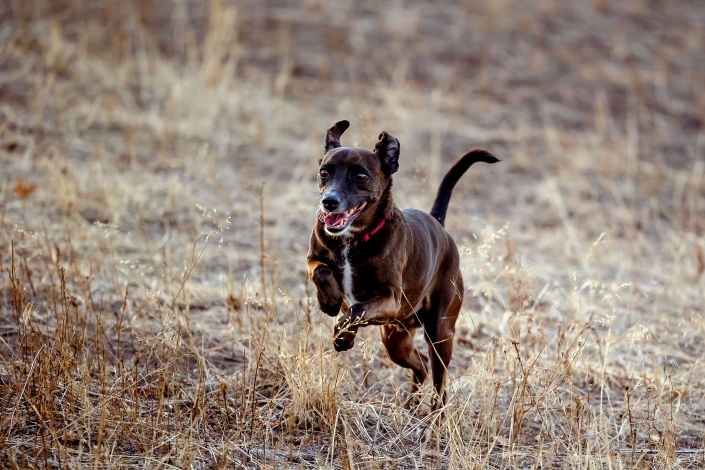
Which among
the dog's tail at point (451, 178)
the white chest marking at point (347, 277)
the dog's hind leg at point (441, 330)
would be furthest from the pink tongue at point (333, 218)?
the dog's tail at point (451, 178)

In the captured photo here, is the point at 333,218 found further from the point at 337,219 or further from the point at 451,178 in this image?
the point at 451,178

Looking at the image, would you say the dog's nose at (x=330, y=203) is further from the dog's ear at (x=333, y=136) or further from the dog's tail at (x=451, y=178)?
the dog's tail at (x=451, y=178)

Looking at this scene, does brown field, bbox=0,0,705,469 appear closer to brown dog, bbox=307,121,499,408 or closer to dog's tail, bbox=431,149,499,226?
brown dog, bbox=307,121,499,408

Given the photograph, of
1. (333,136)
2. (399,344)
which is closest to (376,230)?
(333,136)

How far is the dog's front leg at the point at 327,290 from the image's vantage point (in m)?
4.18

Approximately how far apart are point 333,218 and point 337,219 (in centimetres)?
2

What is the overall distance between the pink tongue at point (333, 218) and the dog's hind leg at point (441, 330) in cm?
106

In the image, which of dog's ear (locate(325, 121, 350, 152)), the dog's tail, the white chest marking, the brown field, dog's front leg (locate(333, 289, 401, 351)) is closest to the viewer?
dog's front leg (locate(333, 289, 401, 351))

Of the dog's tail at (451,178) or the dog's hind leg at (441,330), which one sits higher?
the dog's tail at (451,178)

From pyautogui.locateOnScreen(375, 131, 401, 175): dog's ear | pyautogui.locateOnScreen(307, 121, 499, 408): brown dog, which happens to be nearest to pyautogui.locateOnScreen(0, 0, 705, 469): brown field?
pyautogui.locateOnScreen(307, 121, 499, 408): brown dog

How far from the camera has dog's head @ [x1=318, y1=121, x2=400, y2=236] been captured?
4.26 m

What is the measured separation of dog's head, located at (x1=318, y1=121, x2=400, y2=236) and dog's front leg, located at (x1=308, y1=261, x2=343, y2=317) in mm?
213

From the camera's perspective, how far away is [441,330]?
4.98m

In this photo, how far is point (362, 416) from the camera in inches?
175
